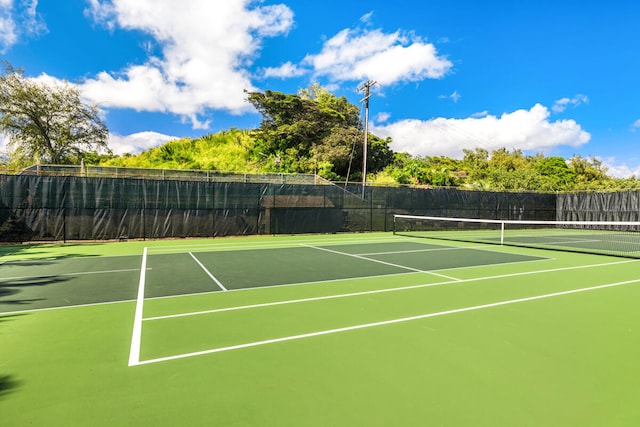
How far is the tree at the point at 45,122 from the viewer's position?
88.9 ft

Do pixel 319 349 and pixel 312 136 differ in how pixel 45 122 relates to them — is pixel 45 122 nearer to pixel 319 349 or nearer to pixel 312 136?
pixel 312 136

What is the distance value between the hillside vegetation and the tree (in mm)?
11031

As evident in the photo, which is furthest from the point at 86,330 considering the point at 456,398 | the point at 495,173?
the point at 495,173

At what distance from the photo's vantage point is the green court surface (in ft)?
8.25

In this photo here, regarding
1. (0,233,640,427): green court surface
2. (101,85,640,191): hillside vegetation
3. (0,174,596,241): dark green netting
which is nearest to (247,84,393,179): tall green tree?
(101,85,640,191): hillside vegetation

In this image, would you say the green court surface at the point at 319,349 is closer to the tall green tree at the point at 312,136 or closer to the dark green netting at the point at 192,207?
the dark green netting at the point at 192,207

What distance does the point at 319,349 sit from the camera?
3600mm

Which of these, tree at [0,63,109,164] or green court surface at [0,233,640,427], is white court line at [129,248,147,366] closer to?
green court surface at [0,233,640,427]

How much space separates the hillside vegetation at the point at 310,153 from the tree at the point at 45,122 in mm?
11031

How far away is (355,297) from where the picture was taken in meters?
5.64

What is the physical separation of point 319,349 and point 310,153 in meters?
34.1

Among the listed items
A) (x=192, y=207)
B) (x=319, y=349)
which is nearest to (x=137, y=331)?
(x=319, y=349)

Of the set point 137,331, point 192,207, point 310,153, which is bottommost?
point 137,331

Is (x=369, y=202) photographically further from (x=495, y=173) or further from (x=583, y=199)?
(x=495, y=173)
